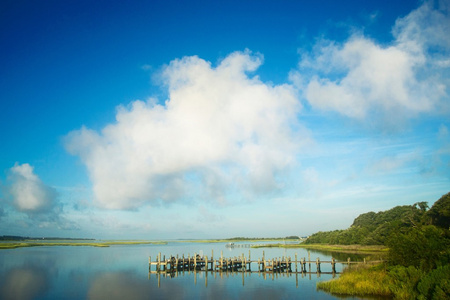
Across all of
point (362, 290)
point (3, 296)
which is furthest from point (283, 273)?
point (3, 296)

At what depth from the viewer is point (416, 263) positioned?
85.1ft

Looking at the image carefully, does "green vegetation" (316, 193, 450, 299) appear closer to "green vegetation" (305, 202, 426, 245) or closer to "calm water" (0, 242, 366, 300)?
"calm water" (0, 242, 366, 300)

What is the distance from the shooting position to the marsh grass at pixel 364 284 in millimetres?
26106

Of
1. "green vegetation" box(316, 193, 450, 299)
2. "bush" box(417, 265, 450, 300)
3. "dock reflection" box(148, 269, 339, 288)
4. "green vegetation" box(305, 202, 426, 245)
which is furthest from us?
"green vegetation" box(305, 202, 426, 245)

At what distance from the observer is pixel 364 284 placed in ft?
88.9

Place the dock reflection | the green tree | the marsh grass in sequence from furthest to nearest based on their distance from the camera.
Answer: the green tree → the dock reflection → the marsh grass

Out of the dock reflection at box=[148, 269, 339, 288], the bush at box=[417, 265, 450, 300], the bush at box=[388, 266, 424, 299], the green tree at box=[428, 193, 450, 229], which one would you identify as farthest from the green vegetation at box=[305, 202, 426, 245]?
the bush at box=[417, 265, 450, 300]

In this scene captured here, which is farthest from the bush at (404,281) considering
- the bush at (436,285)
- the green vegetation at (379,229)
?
the green vegetation at (379,229)

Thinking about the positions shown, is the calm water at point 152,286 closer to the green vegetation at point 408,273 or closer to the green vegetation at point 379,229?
the green vegetation at point 408,273

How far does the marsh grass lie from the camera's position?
1028 inches

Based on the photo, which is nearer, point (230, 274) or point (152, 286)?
point (152, 286)

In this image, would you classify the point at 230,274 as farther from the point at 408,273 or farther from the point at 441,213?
the point at 441,213

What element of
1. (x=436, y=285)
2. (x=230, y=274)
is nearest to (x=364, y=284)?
(x=436, y=285)

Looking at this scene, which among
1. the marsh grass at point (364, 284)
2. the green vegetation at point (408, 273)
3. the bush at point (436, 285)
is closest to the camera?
the bush at point (436, 285)
